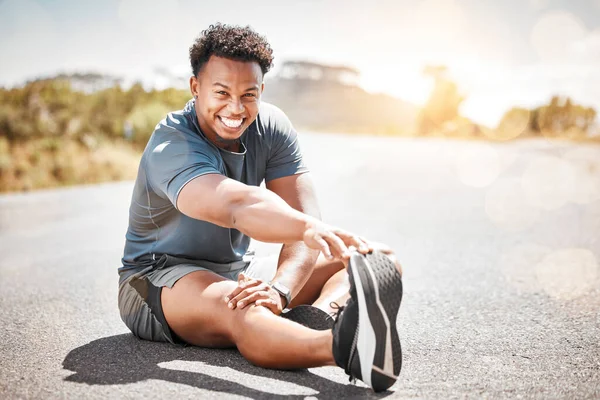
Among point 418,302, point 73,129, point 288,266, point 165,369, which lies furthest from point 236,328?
point 73,129

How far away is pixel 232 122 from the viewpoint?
116 inches

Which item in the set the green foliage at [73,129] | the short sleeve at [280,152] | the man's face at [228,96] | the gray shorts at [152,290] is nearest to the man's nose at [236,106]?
the man's face at [228,96]

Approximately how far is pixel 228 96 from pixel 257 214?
0.84 metres

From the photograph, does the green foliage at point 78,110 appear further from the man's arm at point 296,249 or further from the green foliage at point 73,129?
the man's arm at point 296,249

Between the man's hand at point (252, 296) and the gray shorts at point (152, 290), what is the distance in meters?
0.38

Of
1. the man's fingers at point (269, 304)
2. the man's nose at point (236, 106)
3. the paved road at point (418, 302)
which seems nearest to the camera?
the paved road at point (418, 302)

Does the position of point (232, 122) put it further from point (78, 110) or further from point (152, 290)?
point (78, 110)

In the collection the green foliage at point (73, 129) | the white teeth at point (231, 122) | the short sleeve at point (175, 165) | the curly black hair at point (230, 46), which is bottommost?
the green foliage at point (73, 129)

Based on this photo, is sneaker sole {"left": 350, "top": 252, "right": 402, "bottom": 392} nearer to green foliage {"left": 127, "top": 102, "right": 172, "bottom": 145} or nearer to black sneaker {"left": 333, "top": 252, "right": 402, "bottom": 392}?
black sneaker {"left": 333, "top": 252, "right": 402, "bottom": 392}

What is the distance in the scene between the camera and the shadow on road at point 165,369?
7.82 feet

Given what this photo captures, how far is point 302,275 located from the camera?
299cm

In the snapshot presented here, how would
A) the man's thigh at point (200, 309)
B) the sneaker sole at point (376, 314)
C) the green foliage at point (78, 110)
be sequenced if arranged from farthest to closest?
the green foliage at point (78, 110) → the man's thigh at point (200, 309) → the sneaker sole at point (376, 314)


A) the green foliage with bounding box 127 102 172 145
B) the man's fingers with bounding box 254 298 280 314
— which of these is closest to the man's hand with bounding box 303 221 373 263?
the man's fingers with bounding box 254 298 280 314

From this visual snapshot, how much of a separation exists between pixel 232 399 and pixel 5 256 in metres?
5.44
